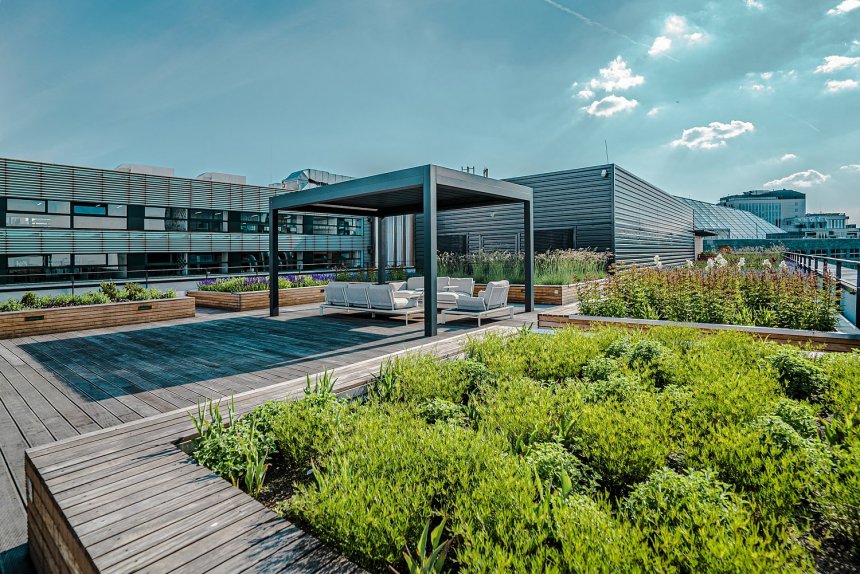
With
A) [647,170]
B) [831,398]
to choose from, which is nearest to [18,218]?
[831,398]

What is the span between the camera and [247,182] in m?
25.2

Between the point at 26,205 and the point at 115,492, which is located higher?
the point at 26,205

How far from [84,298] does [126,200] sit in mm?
12308

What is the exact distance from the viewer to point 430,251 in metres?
7.29

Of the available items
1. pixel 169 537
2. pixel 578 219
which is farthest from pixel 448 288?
pixel 169 537

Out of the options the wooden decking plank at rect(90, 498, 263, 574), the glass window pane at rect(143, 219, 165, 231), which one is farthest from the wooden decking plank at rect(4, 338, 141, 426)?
the glass window pane at rect(143, 219, 165, 231)

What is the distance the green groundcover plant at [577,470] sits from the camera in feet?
5.06

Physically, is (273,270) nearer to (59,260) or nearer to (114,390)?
(114,390)

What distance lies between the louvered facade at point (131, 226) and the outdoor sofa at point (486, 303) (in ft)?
40.7

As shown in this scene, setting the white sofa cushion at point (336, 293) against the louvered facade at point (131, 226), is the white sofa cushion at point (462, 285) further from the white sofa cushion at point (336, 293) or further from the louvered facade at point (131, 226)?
the louvered facade at point (131, 226)

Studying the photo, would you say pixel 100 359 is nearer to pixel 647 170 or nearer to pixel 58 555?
pixel 58 555

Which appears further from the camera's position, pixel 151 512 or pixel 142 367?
pixel 142 367

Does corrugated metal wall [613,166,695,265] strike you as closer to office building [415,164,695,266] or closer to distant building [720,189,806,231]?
office building [415,164,695,266]

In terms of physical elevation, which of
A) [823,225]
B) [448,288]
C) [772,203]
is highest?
[772,203]
